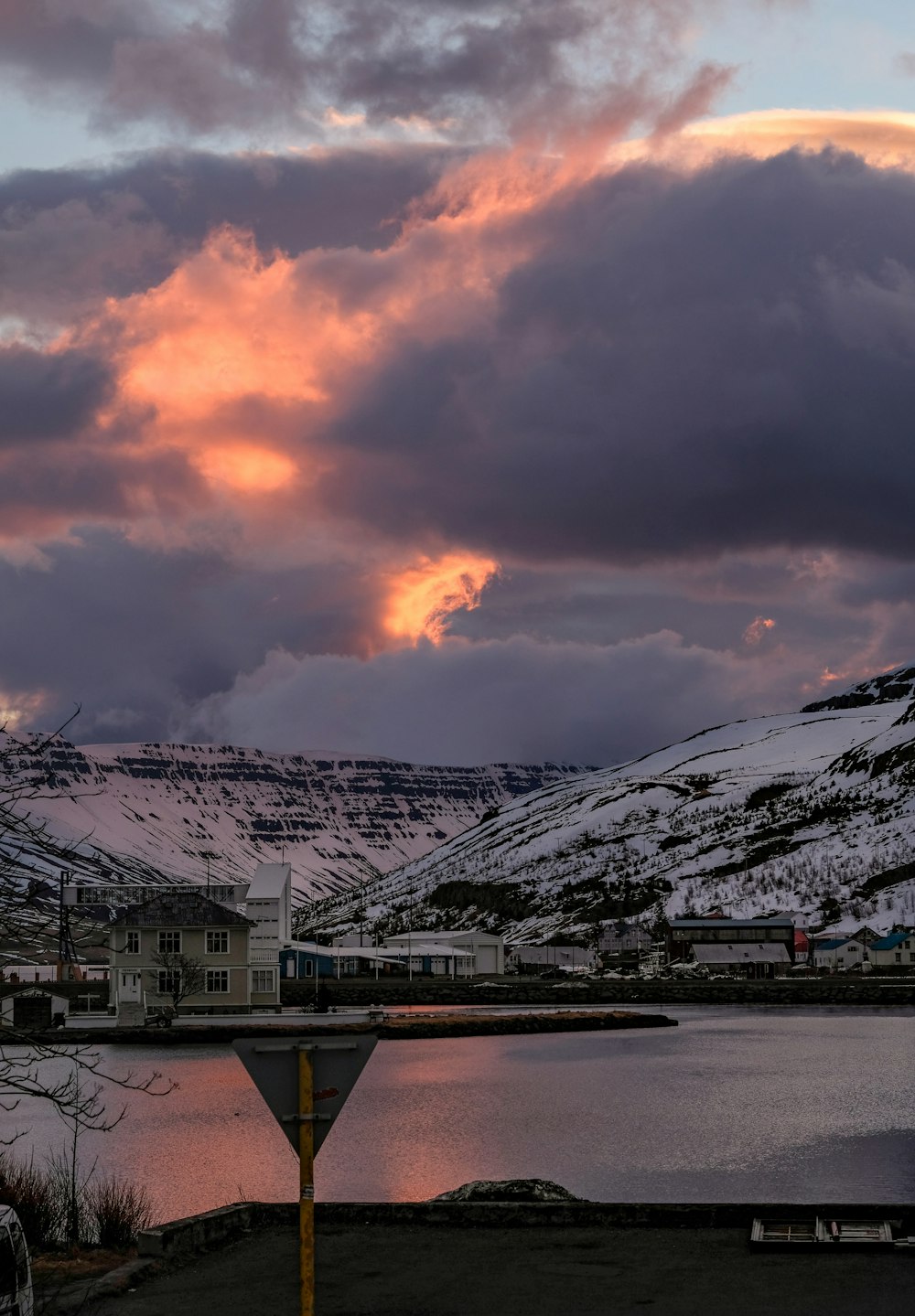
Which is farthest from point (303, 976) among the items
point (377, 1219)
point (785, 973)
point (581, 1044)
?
point (377, 1219)

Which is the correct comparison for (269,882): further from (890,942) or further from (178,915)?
(890,942)

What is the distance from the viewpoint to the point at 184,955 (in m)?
110

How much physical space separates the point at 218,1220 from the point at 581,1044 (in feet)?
247

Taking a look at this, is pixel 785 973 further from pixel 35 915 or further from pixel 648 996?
pixel 35 915

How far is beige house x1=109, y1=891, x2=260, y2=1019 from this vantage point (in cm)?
10831

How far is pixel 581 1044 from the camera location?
94.8 metres

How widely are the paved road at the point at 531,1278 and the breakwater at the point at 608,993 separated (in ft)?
353

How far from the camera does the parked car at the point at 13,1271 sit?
13.7 meters

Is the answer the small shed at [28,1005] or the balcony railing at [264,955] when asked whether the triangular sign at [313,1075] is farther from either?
the balcony railing at [264,955]

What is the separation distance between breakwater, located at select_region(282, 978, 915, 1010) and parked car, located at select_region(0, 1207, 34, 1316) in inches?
4519

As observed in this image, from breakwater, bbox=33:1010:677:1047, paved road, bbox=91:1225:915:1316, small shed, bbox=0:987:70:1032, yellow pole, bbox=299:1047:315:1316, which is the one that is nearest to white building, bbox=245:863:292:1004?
breakwater, bbox=33:1010:677:1047

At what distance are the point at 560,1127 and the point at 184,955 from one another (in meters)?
60.9

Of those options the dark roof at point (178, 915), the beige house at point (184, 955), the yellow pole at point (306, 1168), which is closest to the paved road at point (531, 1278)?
the yellow pole at point (306, 1168)

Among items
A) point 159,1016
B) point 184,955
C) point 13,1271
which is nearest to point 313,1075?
point 13,1271
